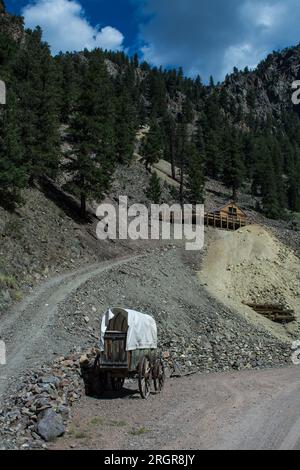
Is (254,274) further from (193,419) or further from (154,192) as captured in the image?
(154,192)

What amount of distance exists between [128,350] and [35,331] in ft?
→ 21.9

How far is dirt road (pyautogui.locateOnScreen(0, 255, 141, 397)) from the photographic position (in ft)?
59.8

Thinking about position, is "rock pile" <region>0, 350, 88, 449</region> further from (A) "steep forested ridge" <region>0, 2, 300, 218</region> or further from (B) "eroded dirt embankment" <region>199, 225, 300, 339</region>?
(A) "steep forested ridge" <region>0, 2, 300, 218</region>

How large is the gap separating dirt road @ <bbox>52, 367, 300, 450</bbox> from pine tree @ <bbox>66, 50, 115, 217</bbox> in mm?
27383

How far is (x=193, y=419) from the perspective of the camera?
1535 centimetres

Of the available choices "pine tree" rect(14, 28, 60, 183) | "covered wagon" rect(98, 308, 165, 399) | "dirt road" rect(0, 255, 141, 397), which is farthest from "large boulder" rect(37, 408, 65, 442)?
"pine tree" rect(14, 28, 60, 183)

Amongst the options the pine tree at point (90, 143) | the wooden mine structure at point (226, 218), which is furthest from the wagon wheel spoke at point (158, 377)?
the wooden mine structure at point (226, 218)

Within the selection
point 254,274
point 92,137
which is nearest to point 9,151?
point 92,137

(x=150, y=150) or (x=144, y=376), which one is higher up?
(x=150, y=150)

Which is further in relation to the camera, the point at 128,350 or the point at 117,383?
the point at 117,383
